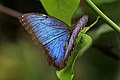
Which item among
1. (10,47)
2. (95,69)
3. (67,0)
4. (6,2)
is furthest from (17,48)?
(67,0)

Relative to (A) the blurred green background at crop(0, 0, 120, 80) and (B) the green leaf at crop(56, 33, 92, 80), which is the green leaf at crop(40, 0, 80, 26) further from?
(A) the blurred green background at crop(0, 0, 120, 80)

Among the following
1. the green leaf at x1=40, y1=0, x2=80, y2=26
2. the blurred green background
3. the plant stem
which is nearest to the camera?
the plant stem

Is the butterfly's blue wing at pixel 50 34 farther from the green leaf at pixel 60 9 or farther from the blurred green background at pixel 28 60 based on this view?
the blurred green background at pixel 28 60

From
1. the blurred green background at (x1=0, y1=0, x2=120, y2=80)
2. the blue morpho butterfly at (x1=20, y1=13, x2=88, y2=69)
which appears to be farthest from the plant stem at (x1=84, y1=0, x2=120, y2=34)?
the blurred green background at (x1=0, y1=0, x2=120, y2=80)

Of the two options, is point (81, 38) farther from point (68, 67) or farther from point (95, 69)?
point (95, 69)

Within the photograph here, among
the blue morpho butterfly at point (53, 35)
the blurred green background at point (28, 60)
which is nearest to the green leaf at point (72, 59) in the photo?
the blue morpho butterfly at point (53, 35)

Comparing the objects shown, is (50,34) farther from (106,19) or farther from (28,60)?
(28,60)

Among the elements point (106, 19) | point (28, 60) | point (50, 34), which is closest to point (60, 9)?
point (50, 34)
